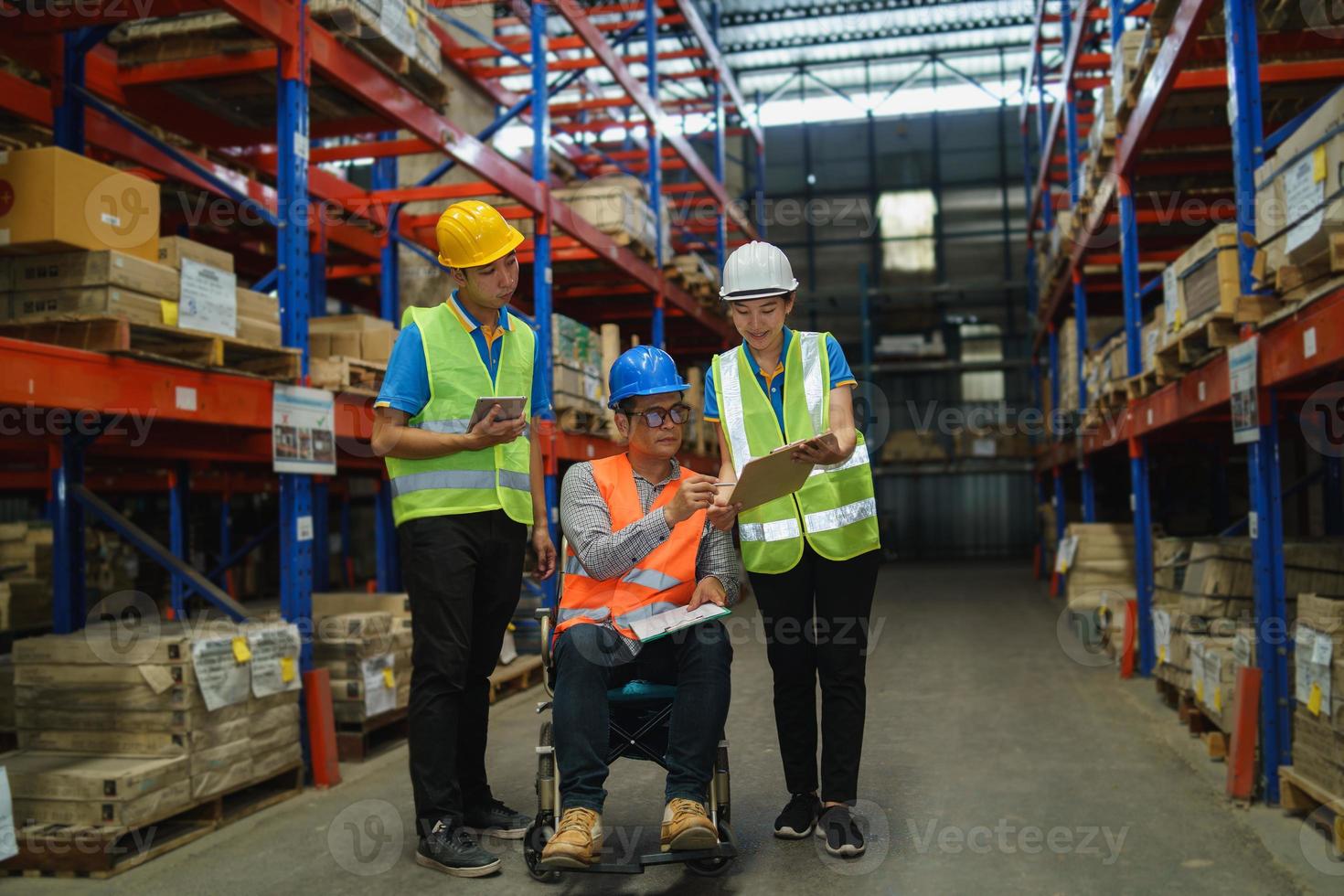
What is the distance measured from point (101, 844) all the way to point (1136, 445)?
23.3 ft

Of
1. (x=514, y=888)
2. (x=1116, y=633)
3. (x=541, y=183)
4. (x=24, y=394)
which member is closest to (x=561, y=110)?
(x=541, y=183)

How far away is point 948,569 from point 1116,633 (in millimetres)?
10733

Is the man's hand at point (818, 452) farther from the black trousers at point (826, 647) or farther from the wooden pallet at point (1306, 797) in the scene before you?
the wooden pallet at point (1306, 797)

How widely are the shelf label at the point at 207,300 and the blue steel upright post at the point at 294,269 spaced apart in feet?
1.42

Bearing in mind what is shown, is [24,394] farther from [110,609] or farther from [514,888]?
[110,609]

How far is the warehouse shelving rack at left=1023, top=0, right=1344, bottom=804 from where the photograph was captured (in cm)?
436

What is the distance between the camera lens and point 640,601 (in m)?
3.39

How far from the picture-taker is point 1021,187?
Result: 23984 millimetres

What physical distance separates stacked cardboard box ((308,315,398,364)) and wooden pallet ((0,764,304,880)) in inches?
113

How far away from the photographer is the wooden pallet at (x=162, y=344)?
4.00m

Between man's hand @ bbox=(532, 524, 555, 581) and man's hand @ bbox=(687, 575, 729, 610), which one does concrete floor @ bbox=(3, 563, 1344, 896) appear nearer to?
man's hand @ bbox=(687, 575, 729, 610)

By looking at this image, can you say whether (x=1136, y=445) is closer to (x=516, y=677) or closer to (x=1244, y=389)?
(x=1244, y=389)

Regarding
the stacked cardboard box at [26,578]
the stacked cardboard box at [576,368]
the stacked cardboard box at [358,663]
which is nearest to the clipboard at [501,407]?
the stacked cardboard box at [358,663]

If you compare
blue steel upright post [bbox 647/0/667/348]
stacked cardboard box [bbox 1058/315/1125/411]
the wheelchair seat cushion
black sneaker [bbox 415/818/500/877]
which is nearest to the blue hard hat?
the wheelchair seat cushion
